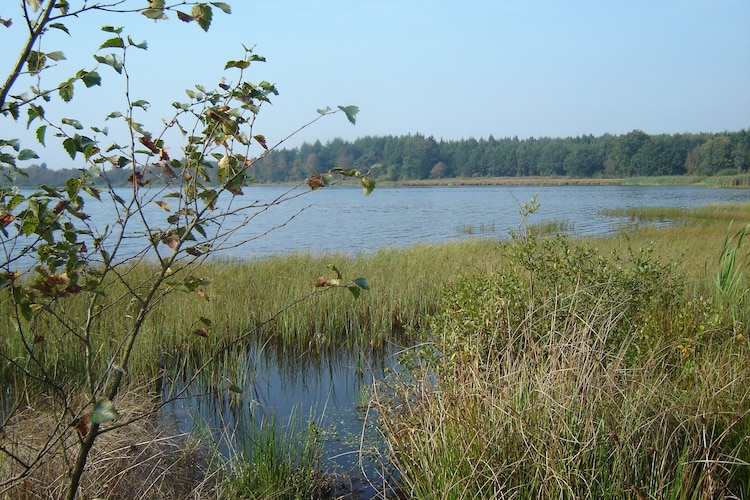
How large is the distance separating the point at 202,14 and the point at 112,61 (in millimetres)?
312

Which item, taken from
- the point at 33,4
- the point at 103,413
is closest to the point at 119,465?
the point at 103,413

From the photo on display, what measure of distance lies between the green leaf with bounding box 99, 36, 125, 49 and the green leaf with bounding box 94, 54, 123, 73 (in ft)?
0.15

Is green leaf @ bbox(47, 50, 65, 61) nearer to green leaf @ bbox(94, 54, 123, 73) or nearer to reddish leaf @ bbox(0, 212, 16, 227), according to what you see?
green leaf @ bbox(94, 54, 123, 73)

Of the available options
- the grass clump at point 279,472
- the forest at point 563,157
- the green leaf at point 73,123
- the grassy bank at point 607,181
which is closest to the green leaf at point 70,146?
the green leaf at point 73,123

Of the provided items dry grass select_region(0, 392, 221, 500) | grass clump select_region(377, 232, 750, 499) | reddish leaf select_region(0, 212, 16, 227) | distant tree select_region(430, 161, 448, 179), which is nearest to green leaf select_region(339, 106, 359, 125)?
reddish leaf select_region(0, 212, 16, 227)

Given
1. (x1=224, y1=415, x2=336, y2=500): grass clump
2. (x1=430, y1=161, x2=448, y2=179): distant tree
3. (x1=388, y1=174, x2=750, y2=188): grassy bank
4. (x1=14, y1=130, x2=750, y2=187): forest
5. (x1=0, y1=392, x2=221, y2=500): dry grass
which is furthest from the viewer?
(x1=430, y1=161, x2=448, y2=179): distant tree

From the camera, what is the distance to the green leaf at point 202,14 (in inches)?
72.9

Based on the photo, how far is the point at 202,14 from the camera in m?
1.85


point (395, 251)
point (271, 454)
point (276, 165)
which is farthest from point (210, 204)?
point (276, 165)

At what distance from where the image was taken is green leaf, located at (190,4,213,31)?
1.85 meters

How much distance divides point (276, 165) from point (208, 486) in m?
56.6

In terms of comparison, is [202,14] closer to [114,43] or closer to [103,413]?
[114,43]

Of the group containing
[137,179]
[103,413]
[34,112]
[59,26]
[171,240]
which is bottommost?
[103,413]

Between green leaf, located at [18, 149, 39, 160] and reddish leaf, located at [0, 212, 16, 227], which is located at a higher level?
green leaf, located at [18, 149, 39, 160]
